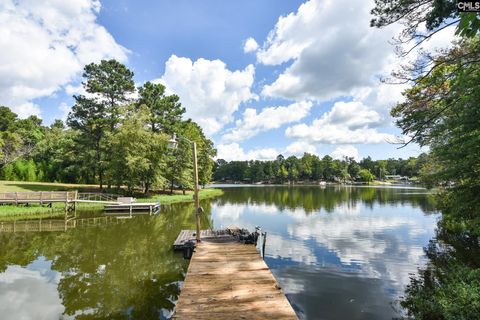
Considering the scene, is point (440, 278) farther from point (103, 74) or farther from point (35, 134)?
point (35, 134)

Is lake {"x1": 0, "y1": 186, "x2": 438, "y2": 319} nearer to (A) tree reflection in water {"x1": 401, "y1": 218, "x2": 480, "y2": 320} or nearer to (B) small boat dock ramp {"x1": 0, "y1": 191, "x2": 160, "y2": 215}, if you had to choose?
(A) tree reflection in water {"x1": 401, "y1": 218, "x2": 480, "y2": 320}

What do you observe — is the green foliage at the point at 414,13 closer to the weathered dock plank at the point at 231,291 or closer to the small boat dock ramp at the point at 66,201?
the weathered dock plank at the point at 231,291

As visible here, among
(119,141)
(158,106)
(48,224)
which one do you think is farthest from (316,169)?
(48,224)

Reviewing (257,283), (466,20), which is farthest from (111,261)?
(466,20)

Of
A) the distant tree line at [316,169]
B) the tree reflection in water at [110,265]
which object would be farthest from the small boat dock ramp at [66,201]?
the distant tree line at [316,169]

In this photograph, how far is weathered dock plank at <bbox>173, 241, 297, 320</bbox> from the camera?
22.0 ft

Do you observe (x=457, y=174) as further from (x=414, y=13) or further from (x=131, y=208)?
(x=131, y=208)

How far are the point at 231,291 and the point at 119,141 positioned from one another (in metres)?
35.4

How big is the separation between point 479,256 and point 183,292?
584 inches

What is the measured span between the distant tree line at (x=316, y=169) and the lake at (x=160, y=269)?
11539 cm

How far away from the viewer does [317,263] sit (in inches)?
581

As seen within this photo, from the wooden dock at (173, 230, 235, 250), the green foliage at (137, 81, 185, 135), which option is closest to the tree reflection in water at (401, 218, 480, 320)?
the wooden dock at (173, 230, 235, 250)

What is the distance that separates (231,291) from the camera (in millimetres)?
7938

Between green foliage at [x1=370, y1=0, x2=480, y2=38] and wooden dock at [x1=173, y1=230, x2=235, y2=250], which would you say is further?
wooden dock at [x1=173, y1=230, x2=235, y2=250]
